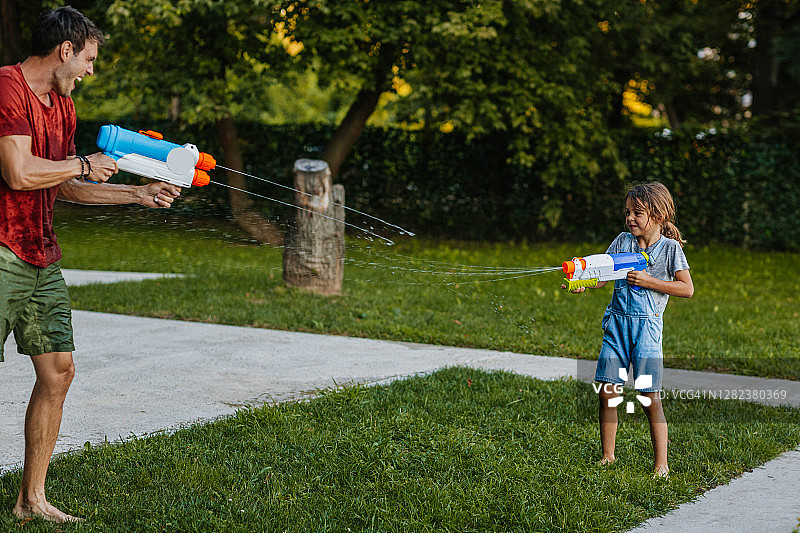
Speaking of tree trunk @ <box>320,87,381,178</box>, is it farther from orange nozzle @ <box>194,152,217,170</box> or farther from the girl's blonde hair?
orange nozzle @ <box>194,152,217,170</box>

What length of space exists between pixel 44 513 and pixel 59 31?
186 cm

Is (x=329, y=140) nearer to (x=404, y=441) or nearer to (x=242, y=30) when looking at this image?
(x=242, y=30)

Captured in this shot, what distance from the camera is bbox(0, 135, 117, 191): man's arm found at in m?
3.12

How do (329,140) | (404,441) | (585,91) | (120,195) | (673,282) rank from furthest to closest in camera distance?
(329,140), (585,91), (404,441), (673,282), (120,195)

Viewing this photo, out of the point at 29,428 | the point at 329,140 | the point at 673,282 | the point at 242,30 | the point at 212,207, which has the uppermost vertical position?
the point at 242,30

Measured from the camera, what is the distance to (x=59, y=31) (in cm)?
326

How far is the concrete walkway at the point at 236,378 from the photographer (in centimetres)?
394

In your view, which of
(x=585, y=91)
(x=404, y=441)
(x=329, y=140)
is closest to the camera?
(x=404, y=441)

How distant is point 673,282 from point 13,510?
304cm

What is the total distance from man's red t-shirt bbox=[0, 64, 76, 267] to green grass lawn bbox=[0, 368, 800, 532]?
108 centimetres

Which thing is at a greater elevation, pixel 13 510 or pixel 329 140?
pixel 329 140

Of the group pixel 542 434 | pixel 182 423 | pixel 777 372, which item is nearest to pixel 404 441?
pixel 542 434

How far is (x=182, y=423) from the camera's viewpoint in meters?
4.89

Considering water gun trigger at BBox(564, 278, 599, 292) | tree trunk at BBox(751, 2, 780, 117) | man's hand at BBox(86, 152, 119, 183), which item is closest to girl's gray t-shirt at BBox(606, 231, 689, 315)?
water gun trigger at BBox(564, 278, 599, 292)
